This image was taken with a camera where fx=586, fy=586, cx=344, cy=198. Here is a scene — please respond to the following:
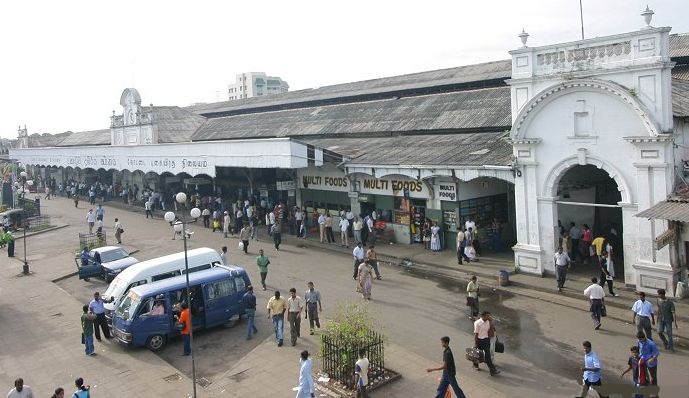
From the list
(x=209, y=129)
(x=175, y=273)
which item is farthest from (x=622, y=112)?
(x=209, y=129)

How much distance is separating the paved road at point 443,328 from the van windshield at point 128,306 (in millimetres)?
944

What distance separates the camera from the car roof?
14.6 m

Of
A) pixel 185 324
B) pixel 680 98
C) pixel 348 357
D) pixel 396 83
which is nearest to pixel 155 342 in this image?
pixel 185 324

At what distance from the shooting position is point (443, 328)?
48.5 feet

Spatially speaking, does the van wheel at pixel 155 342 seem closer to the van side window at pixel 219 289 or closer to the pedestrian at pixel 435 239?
the van side window at pixel 219 289

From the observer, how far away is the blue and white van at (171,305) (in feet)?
46.9

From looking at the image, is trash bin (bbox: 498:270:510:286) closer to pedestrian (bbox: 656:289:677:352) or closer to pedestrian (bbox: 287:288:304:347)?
pedestrian (bbox: 656:289:677:352)

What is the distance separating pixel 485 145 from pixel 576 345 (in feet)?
34.8

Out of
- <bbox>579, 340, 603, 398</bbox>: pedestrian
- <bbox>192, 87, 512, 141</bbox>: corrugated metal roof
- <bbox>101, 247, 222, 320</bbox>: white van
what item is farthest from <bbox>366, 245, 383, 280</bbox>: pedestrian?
<bbox>579, 340, 603, 398</bbox>: pedestrian

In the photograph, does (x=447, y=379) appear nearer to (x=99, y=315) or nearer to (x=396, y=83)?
(x=99, y=315)

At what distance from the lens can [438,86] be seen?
101 feet

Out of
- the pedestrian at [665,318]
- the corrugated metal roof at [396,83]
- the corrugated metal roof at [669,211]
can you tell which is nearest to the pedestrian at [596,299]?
the pedestrian at [665,318]

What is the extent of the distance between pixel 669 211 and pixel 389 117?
17.1 metres

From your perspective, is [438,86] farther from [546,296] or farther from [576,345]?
[576,345]
